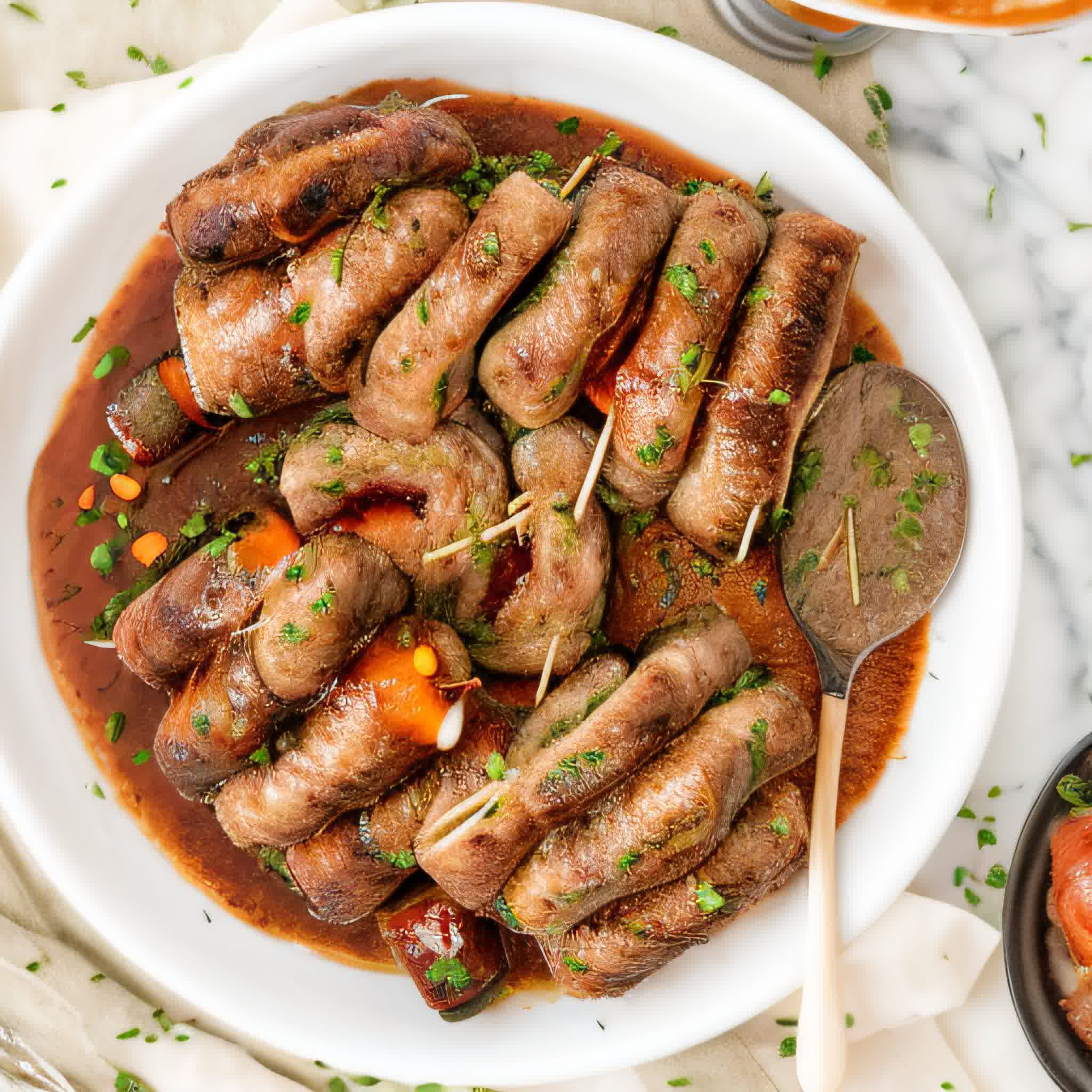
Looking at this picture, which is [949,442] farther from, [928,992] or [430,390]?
[928,992]

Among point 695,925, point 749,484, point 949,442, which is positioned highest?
point 749,484

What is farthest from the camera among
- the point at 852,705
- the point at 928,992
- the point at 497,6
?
the point at 928,992

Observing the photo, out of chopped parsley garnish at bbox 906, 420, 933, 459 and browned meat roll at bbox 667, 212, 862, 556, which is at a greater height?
browned meat roll at bbox 667, 212, 862, 556

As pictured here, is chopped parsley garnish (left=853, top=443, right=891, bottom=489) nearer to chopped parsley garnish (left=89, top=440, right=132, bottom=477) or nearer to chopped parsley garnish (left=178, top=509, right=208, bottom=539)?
chopped parsley garnish (left=178, top=509, right=208, bottom=539)

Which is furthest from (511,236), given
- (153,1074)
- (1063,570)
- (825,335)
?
(153,1074)

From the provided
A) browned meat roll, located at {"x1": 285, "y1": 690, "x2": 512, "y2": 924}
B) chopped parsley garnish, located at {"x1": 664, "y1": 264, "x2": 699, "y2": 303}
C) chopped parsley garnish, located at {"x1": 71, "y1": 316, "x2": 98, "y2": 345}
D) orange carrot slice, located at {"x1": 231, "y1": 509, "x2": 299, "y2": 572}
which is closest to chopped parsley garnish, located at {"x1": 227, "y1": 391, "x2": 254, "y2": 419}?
orange carrot slice, located at {"x1": 231, "y1": 509, "x2": 299, "y2": 572}

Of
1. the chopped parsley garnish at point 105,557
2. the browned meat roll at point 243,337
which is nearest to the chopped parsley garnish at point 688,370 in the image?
the browned meat roll at point 243,337

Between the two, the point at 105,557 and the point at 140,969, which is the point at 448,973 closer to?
the point at 140,969
